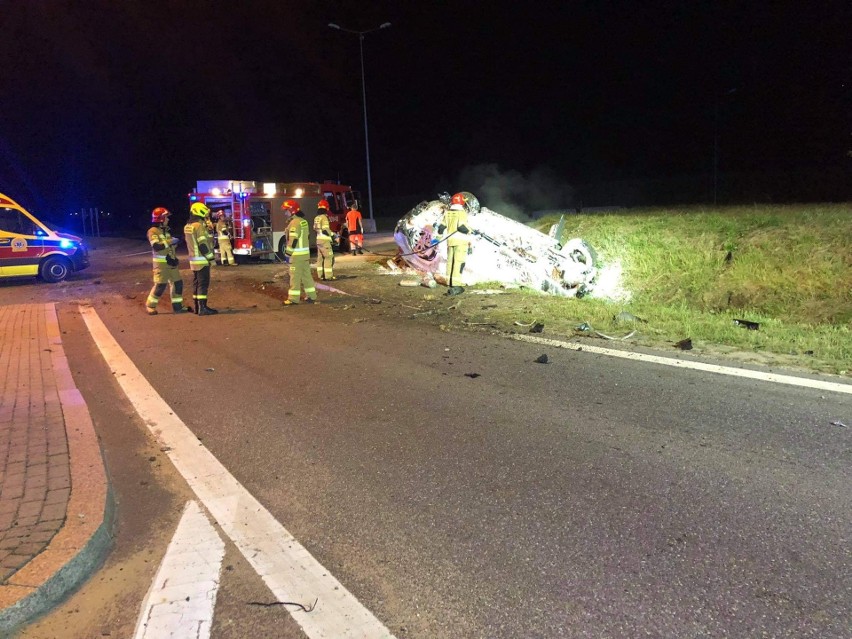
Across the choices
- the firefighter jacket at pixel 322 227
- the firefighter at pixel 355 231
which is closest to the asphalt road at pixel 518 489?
the firefighter jacket at pixel 322 227

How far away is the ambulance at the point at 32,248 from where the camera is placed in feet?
51.0

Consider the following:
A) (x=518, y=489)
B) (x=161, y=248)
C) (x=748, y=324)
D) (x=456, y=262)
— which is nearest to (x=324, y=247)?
(x=456, y=262)

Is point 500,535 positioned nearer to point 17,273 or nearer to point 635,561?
point 635,561

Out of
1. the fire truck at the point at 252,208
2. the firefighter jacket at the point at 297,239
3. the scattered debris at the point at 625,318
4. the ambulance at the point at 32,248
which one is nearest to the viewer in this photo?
the scattered debris at the point at 625,318

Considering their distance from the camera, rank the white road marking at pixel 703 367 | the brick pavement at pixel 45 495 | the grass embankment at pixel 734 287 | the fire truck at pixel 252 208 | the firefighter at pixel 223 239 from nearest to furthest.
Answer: the brick pavement at pixel 45 495
the white road marking at pixel 703 367
the grass embankment at pixel 734 287
the fire truck at pixel 252 208
the firefighter at pixel 223 239

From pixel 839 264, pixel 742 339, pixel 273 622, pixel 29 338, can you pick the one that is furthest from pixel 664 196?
pixel 273 622

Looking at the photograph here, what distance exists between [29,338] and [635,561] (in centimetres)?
887

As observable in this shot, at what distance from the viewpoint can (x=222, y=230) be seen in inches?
736

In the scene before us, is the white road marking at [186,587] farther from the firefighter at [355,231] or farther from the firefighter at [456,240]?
the firefighter at [355,231]

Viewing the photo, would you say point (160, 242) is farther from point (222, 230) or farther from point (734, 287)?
point (734, 287)

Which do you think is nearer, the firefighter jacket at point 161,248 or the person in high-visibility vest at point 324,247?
the firefighter jacket at point 161,248

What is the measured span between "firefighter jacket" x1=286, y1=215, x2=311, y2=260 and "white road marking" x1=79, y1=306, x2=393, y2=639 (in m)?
6.02

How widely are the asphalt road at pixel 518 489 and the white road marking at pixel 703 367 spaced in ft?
0.79

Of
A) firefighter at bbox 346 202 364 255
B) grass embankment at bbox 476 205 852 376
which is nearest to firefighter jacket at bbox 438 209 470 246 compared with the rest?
grass embankment at bbox 476 205 852 376
